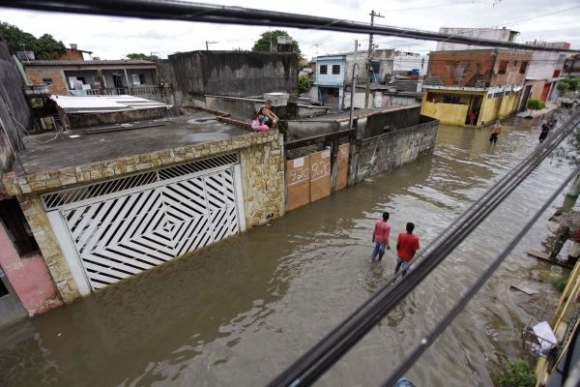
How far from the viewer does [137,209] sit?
7199 millimetres

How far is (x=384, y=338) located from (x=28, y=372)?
678 centimetres

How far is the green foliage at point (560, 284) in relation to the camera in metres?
7.02

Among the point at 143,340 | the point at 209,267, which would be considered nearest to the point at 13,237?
the point at 143,340

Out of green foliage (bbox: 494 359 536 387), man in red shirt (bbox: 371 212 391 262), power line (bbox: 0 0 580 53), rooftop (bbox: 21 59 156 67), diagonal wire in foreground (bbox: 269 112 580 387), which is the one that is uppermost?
rooftop (bbox: 21 59 156 67)

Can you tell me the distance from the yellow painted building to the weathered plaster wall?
28.2m

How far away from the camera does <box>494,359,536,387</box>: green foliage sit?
475 centimetres

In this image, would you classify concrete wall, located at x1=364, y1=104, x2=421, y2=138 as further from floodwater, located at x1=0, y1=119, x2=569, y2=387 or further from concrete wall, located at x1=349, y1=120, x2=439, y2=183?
floodwater, located at x1=0, y1=119, x2=569, y2=387

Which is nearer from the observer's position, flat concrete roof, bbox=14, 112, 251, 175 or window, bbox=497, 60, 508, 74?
flat concrete roof, bbox=14, 112, 251, 175

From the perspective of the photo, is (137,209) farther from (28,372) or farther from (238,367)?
(238,367)

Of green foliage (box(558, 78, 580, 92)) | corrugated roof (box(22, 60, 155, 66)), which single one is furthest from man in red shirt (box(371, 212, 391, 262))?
green foliage (box(558, 78, 580, 92))

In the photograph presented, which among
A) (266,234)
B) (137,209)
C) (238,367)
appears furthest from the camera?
(266,234)

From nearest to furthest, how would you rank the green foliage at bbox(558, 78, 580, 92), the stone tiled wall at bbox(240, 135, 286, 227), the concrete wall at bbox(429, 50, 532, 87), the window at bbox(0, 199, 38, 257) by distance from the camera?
the window at bbox(0, 199, 38, 257) → the stone tiled wall at bbox(240, 135, 286, 227) → the concrete wall at bbox(429, 50, 532, 87) → the green foliage at bbox(558, 78, 580, 92)

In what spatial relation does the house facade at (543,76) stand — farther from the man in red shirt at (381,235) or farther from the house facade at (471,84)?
the man in red shirt at (381,235)

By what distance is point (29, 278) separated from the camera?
608cm
